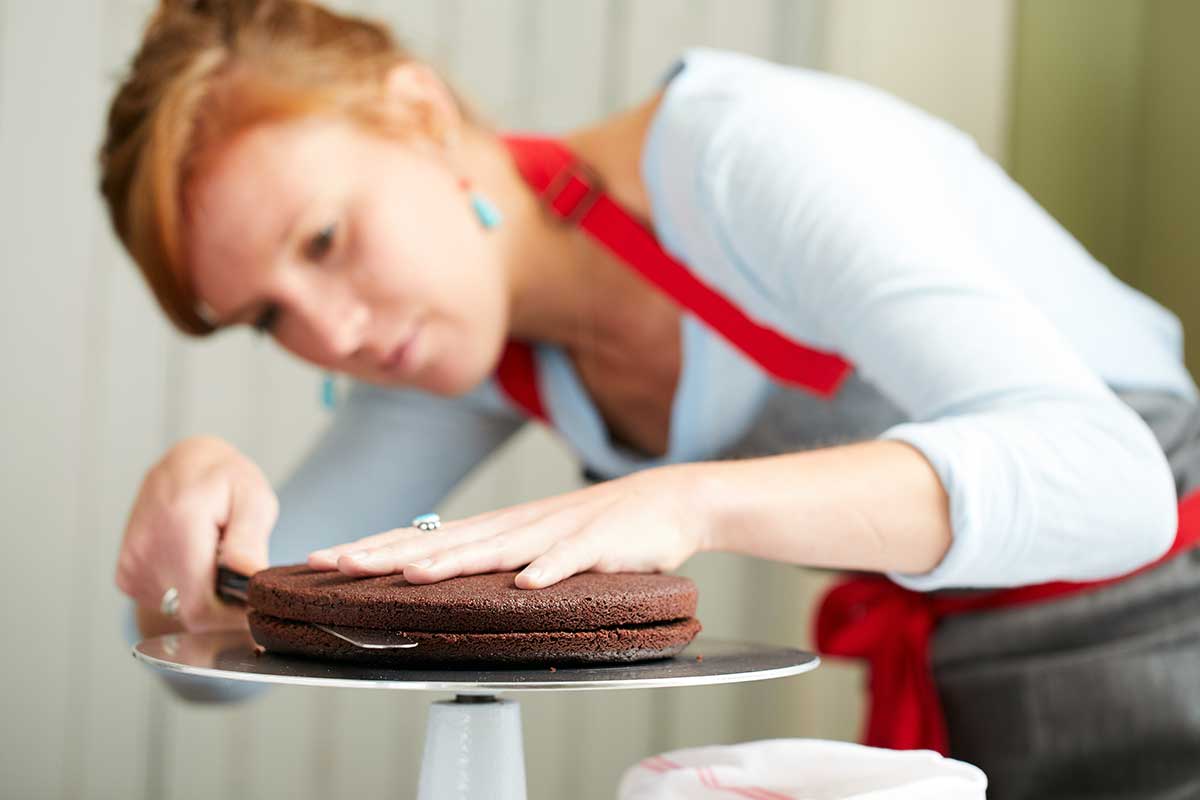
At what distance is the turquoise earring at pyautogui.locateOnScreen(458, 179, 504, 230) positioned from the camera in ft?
3.71

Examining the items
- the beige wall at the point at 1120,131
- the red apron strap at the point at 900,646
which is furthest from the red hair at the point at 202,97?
the beige wall at the point at 1120,131

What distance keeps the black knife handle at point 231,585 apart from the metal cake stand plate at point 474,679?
0.38 ft

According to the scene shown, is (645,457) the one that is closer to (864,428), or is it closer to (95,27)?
(864,428)

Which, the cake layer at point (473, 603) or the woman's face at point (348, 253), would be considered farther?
the woman's face at point (348, 253)

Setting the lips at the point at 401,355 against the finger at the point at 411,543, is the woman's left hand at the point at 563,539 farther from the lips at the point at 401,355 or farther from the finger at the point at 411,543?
the lips at the point at 401,355

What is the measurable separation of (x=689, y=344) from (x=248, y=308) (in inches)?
16.2

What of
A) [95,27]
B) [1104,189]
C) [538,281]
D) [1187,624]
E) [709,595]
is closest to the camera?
[1187,624]

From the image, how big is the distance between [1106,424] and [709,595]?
1.17 m

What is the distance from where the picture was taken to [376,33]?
1.19 m

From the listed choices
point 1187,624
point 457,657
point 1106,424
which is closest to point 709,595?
point 1187,624

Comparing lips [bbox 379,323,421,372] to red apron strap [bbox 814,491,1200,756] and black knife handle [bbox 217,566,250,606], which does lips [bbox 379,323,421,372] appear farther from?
red apron strap [bbox 814,491,1200,756]

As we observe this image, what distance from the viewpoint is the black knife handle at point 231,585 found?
778 millimetres

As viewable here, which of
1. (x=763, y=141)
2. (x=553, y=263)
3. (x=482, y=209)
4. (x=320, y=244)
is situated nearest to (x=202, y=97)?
(x=320, y=244)

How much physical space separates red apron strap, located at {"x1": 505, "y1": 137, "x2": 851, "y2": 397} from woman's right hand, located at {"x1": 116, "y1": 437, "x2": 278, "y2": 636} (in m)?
0.41
